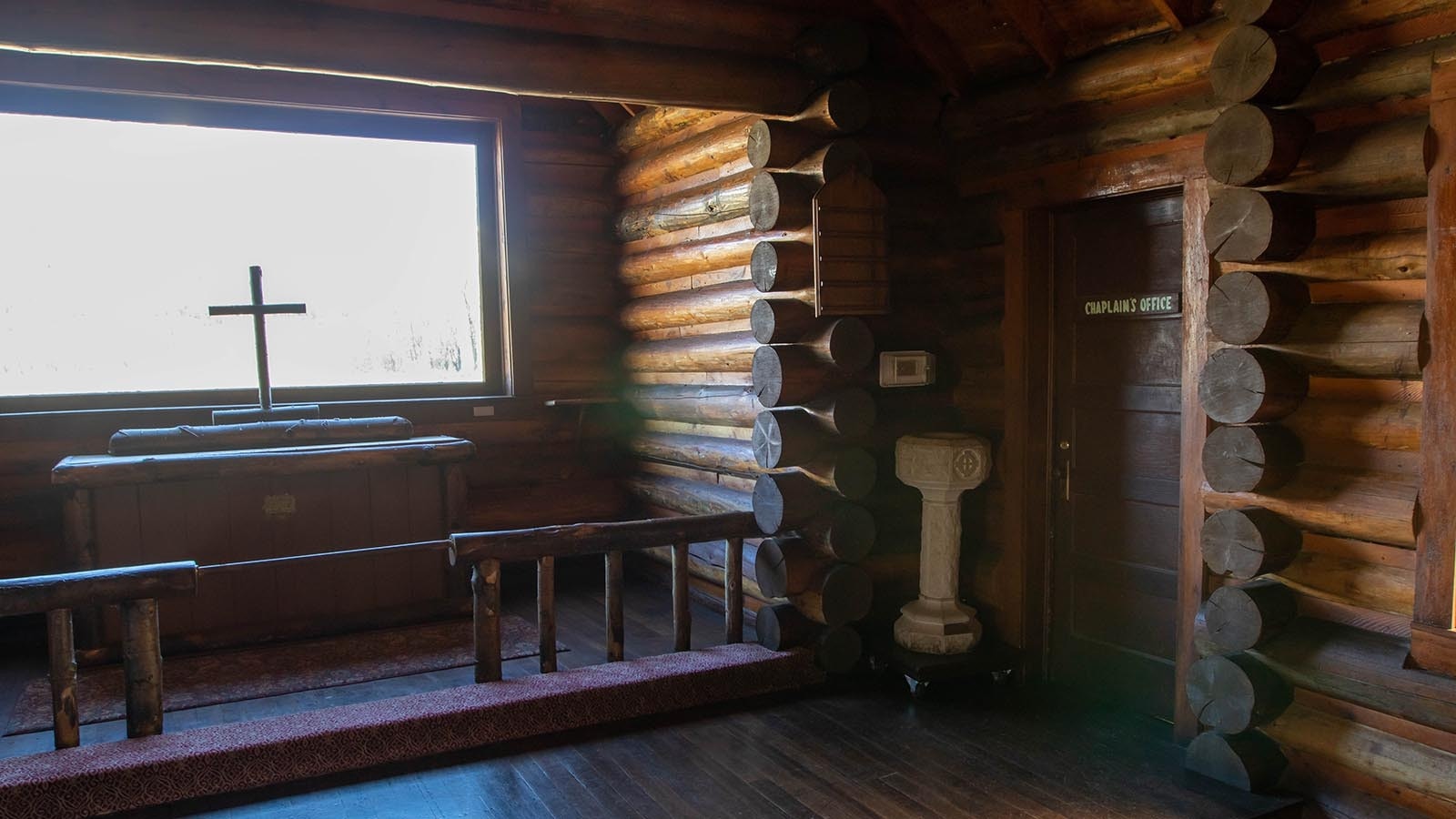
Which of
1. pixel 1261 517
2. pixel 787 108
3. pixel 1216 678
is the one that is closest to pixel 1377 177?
pixel 1261 517

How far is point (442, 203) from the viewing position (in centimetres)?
763

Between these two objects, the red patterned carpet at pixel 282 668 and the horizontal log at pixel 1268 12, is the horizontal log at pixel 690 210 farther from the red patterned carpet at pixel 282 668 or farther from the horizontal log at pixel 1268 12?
the red patterned carpet at pixel 282 668

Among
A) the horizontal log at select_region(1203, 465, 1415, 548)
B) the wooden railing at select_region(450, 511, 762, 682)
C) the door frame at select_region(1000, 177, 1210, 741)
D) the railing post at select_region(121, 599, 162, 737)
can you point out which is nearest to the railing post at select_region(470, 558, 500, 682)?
the wooden railing at select_region(450, 511, 762, 682)

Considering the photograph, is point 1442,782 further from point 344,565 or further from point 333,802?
point 344,565

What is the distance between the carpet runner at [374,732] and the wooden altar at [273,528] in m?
1.18

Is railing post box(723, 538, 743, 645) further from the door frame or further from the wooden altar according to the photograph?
the wooden altar

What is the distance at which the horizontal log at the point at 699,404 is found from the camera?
644 cm

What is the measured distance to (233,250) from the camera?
23.0ft

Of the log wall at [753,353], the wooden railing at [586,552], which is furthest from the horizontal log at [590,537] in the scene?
the log wall at [753,353]

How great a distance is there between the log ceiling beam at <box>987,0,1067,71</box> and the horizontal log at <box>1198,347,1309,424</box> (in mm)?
1781

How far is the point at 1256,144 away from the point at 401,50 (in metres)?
3.43

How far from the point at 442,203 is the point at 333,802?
189 inches

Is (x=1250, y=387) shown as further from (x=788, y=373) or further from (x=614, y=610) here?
(x=614, y=610)

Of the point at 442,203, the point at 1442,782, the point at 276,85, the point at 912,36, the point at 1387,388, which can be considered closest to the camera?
the point at 1442,782
